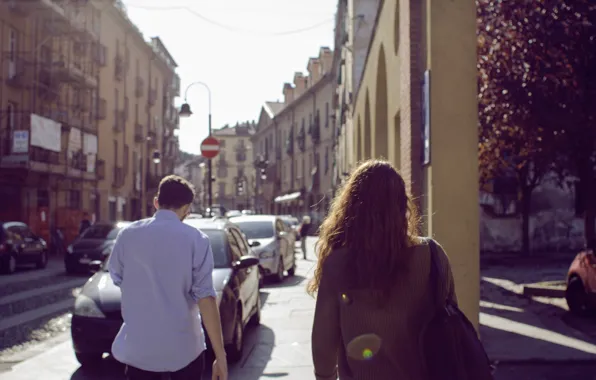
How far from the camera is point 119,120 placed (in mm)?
43250

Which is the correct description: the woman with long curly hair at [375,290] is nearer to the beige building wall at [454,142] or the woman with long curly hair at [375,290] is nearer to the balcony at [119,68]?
the beige building wall at [454,142]

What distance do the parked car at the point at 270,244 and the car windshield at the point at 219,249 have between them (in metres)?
6.81

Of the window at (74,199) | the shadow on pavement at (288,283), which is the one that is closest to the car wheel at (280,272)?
the shadow on pavement at (288,283)

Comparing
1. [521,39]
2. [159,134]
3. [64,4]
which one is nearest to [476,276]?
[521,39]

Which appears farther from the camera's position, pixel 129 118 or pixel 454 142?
pixel 129 118

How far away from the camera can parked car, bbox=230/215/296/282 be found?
16.9 m

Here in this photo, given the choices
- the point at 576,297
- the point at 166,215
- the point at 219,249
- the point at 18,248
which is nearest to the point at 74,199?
Result: the point at 18,248

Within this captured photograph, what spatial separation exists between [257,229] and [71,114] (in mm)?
20119

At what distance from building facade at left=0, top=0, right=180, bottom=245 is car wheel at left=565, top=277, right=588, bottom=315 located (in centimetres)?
2195

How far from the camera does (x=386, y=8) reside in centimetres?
1259

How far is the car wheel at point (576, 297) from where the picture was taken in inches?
432

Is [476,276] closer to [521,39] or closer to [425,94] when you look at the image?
[425,94]

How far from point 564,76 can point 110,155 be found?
34.6m

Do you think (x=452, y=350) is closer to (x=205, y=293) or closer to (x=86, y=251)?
(x=205, y=293)
